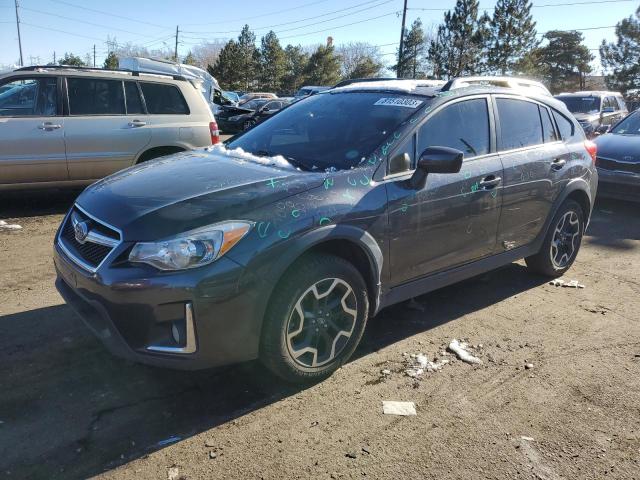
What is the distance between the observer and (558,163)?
4.75 metres

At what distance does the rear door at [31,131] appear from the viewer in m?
6.45

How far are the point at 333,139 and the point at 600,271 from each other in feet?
11.6

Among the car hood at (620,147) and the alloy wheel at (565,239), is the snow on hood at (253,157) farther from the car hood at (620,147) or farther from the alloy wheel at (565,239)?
the car hood at (620,147)

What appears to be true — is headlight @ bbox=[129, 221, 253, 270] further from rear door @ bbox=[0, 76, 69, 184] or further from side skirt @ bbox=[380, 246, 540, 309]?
rear door @ bbox=[0, 76, 69, 184]

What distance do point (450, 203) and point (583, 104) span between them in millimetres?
15501

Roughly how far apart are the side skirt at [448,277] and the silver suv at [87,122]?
15.7 ft

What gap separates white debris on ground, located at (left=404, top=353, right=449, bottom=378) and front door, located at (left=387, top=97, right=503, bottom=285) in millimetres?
535

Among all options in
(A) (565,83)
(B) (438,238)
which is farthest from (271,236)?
(A) (565,83)

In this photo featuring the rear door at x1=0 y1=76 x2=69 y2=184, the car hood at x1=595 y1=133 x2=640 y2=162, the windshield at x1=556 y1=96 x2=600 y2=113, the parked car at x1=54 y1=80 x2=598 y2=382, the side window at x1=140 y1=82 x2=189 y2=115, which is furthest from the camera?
the windshield at x1=556 y1=96 x2=600 y2=113

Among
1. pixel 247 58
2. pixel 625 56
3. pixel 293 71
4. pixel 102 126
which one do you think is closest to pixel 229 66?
pixel 247 58

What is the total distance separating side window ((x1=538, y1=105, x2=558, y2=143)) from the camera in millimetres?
A: 4793

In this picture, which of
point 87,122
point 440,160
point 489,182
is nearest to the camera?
point 440,160

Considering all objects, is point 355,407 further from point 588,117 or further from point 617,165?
point 588,117

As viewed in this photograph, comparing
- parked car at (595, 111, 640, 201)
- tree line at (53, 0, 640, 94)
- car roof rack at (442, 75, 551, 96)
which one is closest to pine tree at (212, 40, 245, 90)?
tree line at (53, 0, 640, 94)
